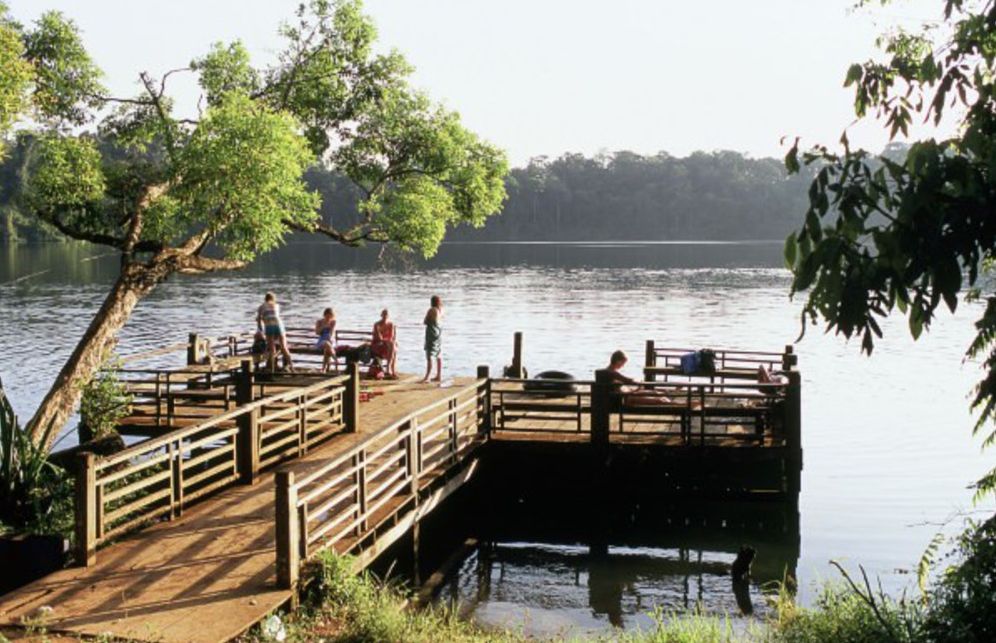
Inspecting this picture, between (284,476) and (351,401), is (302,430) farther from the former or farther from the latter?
(284,476)

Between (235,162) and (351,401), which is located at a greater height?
(235,162)

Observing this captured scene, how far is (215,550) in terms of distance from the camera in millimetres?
10984

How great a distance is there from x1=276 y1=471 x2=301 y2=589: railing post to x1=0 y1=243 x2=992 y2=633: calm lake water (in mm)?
4225

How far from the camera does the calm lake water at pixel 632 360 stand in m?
15.6

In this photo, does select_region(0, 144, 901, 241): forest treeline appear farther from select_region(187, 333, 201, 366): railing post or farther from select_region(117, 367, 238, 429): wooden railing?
select_region(117, 367, 238, 429): wooden railing

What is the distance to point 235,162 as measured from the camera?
56.1ft

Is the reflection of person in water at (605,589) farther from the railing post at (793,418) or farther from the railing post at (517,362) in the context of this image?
the railing post at (517,362)

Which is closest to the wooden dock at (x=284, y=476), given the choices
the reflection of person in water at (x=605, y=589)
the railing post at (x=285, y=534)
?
the railing post at (x=285, y=534)

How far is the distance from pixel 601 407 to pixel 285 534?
26.3 feet

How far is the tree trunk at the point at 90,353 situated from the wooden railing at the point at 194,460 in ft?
4.56

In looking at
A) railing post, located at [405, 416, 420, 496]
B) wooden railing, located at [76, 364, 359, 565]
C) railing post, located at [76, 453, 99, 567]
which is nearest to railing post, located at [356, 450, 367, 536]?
railing post, located at [405, 416, 420, 496]

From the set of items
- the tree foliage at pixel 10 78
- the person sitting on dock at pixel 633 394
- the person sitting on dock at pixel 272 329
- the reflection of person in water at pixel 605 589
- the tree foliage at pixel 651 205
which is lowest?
the reflection of person in water at pixel 605 589

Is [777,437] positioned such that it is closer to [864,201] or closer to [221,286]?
[864,201]

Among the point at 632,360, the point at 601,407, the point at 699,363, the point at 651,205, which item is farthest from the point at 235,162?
the point at 651,205
